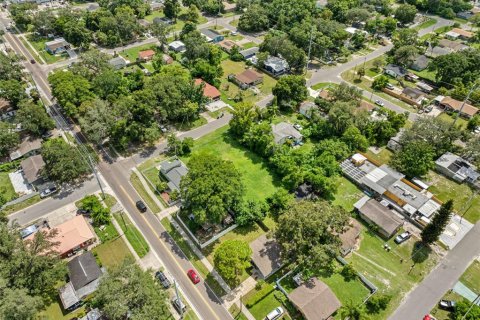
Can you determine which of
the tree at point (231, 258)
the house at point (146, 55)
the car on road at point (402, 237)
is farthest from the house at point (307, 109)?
the house at point (146, 55)

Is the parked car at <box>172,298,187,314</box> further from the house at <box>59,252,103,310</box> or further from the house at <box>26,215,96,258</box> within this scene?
the house at <box>26,215,96,258</box>

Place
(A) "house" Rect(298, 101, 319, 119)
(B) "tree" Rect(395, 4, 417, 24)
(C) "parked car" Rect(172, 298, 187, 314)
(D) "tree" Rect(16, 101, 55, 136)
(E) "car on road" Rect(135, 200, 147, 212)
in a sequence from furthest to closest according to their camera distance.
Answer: (B) "tree" Rect(395, 4, 417, 24)
(A) "house" Rect(298, 101, 319, 119)
(D) "tree" Rect(16, 101, 55, 136)
(E) "car on road" Rect(135, 200, 147, 212)
(C) "parked car" Rect(172, 298, 187, 314)

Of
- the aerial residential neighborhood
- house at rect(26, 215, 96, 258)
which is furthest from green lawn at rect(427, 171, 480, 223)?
house at rect(26, 215, 96, 258)

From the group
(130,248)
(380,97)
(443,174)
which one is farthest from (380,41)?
(130,248)

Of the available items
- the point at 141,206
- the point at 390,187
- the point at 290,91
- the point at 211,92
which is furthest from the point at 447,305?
the point at 211,92

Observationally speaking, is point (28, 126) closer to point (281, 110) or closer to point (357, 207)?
point (281, 110)

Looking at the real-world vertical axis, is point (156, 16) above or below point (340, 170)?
above

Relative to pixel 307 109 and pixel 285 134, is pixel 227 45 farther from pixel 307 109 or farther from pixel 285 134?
pixel 285 134
